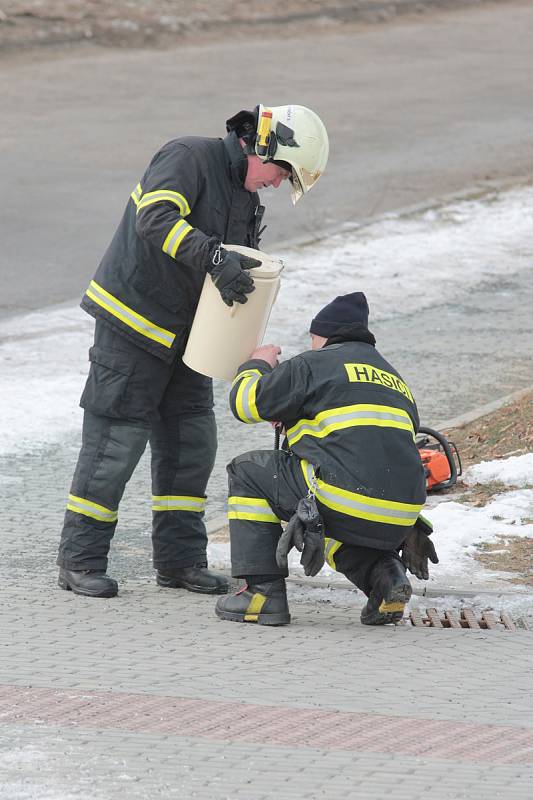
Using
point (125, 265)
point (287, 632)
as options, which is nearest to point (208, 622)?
point (287, 632)

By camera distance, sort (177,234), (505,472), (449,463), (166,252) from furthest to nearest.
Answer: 1. (505,472)
2. (449,463)
3. (166,252)
4. (177,234)

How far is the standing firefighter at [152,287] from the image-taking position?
541 cm

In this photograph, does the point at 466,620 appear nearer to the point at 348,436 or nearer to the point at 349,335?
the point at 348,436

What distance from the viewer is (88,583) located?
18.3 feet

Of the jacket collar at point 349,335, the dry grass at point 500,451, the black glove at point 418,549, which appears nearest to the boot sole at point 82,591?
the black glove at point 418,549

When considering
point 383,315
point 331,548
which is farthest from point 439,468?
point 383,315

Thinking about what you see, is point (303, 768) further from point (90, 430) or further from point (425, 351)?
point (425, 351)

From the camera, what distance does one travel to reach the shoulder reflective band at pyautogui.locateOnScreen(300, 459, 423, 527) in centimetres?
517

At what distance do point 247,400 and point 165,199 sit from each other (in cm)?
80

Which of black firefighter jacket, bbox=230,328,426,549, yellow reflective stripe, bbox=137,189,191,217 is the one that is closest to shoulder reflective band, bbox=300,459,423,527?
black firefighter jacket, bbox=230,328,426,549

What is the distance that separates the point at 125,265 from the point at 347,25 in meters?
18.7

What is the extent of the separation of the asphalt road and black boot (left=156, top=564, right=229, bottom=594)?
4779mm

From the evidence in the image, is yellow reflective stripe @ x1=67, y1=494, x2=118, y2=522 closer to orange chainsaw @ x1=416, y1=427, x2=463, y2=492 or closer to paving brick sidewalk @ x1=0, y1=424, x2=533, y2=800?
paving brick sidewalk @ x1=0, y1=424, x2=533, y2=800

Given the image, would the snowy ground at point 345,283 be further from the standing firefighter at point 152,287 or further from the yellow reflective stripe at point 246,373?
the yellow reflective stripe at point 246,373
